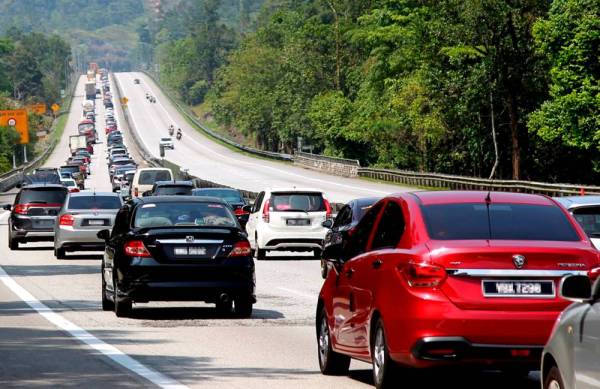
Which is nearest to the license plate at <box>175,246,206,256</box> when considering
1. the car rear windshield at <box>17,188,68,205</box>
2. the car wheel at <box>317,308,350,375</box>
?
the car wheel at <box>317,308,350,375</box>

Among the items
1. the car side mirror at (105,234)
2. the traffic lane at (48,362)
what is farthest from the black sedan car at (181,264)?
the car side mirror at (105,234)

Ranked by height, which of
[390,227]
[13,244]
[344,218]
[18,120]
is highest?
[390,227]

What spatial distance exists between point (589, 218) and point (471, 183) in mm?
53032

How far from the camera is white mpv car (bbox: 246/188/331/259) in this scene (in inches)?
1368

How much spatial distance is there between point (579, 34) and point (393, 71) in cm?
3879

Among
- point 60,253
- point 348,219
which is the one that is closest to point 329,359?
point 348,219

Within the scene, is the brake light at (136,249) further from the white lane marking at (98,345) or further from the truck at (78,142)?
the truck at (78,142)

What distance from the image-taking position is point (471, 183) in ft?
239

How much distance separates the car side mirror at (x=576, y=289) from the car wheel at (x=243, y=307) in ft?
37.0

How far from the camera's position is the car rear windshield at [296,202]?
35219mm

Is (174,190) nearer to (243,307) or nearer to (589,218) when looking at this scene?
(243,307)

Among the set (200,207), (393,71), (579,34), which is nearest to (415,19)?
(393,71)

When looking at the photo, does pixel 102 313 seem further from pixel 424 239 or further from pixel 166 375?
pixel 424 239

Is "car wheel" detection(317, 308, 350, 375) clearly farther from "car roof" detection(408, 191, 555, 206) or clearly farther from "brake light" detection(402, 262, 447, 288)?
"brake light" detection(402, 262, 447, 288)
